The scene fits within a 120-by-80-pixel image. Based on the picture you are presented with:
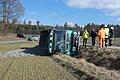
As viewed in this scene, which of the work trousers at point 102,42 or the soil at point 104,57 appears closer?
the soil at point 104,57

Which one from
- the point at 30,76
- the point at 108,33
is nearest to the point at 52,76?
the point at 30,76

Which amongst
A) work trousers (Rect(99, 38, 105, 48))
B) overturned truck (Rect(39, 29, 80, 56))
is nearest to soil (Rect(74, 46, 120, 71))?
work trousers (Rect(99, 38, 105, 48))

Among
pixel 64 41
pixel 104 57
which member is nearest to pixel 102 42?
pixel 64 41

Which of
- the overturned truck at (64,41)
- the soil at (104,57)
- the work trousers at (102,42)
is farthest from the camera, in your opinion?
the overturned truck at (64,41)

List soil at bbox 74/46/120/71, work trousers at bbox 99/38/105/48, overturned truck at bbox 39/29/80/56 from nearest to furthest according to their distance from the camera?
soil at bbox 74/46/120/71 → work trousers at bbox 99/38/105/48 → overturned truck at bbox 39/29/80/56

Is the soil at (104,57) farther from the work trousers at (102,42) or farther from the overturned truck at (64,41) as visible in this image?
the overturned truck at (64,41)

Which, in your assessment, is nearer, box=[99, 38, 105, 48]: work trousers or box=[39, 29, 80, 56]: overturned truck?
box=[99, 38, 105, 48]: work trousers

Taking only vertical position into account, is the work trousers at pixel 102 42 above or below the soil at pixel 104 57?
above

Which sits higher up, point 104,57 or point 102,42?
point 102,42

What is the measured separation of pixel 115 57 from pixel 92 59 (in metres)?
3.34

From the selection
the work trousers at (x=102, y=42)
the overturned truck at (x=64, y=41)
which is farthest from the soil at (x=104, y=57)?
the overturned truck at (x=64, y=41)

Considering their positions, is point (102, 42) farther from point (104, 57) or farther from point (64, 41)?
point (104, 57)

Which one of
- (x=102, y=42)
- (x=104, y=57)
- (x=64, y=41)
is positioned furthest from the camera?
(x=64, y=41)

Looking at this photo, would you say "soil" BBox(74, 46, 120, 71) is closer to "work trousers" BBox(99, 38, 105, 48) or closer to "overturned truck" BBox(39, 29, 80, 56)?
"work trousers" BBox(99, 38, 105, 48)
